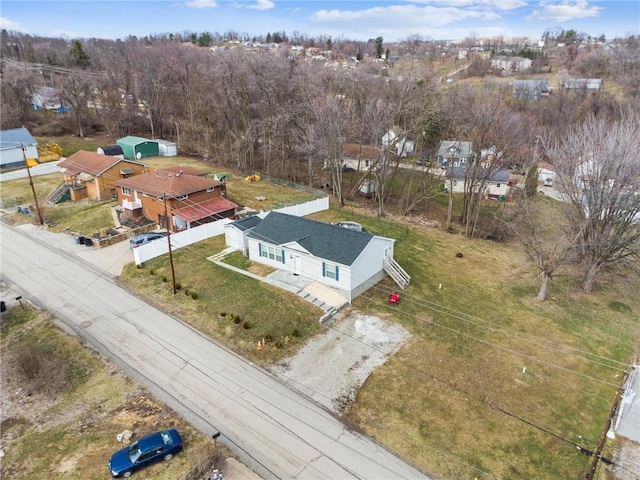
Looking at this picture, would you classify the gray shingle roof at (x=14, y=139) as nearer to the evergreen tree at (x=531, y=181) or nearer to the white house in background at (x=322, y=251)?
the white house in background at (x=322, y=251)

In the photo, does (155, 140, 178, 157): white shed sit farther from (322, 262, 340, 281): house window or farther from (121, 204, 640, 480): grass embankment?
(322, 262, 340, 281): house window

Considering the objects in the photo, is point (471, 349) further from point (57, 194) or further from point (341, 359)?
point (57, 194)

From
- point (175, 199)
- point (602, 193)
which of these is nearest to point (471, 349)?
point (602, 193)

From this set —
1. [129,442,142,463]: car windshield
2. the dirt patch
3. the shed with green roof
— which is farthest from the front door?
the shed with green roof

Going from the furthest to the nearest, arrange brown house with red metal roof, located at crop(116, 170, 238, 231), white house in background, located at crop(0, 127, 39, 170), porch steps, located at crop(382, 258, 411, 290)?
white house in background, located at crop(0, 127, 39, 170)
brown house with red metal roof, located at crop(116, 170, 238, 231)
porch steps, located at crop(382, 258, 411, 290)

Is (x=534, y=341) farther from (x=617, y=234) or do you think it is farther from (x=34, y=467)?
(x=34, y=467)

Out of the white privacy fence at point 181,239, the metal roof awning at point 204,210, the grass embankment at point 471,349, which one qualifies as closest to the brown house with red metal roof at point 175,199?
the metal roof awning at point 204,210
